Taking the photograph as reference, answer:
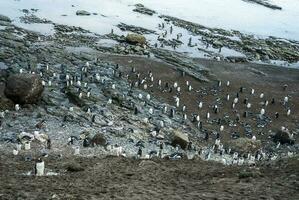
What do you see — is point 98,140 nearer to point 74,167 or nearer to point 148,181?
point 74,167

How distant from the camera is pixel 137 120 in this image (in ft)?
128

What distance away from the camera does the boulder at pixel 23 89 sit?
36938 mm

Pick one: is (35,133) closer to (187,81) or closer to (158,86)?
(158,86)

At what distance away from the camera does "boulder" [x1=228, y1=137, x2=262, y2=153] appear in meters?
37.0

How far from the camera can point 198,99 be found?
47.5 m

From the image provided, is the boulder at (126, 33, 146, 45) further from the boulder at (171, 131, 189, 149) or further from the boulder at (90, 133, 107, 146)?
the boulder at (90, 133, 107, 146)

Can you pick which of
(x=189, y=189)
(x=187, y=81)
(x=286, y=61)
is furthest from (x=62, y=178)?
(x=286, y=61)

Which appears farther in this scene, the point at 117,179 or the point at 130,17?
the point at 130,17

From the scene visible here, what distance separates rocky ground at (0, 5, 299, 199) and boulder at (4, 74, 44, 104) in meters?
0.12

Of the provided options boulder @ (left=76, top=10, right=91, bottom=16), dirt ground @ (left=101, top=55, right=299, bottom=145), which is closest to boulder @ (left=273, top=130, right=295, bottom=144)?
dirt ground @ (left=101, top=55, right=299, bottom=145)

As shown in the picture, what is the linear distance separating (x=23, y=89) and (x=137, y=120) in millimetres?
9281

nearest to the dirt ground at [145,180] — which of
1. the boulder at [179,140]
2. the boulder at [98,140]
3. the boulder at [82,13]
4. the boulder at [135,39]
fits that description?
the boulder at [98,140]

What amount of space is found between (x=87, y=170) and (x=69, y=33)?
145 feet

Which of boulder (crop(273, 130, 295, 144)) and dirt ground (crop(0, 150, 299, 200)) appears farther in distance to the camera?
boulder (crop(273, 130, 295, 144))
